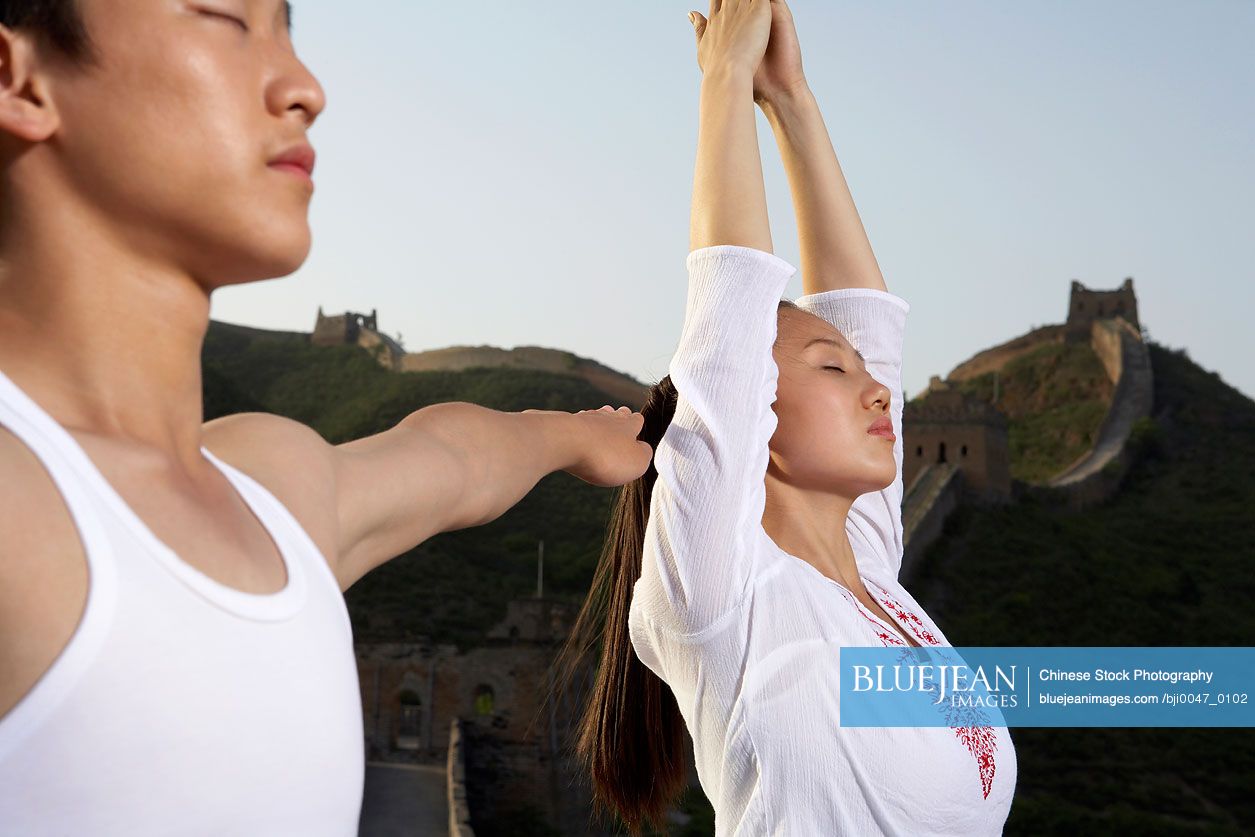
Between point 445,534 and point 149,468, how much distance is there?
3602cm

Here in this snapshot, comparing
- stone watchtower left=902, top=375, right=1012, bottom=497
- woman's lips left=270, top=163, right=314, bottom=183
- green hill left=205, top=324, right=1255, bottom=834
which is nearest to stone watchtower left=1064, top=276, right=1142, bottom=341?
green hill left=205, top=324, right=1255, bottom=834

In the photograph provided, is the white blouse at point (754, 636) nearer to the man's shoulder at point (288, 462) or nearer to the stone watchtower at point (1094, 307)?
the man's shoulder at point (288, 462)

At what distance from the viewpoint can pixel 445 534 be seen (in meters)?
36.6

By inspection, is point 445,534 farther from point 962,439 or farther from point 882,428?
point 882,428

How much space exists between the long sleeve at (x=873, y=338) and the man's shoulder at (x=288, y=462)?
4.75 ft

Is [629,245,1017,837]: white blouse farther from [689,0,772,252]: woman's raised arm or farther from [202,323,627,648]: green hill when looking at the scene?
[202,323,627,648]: green hill

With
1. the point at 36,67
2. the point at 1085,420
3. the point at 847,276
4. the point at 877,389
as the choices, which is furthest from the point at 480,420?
the point at 1085,420

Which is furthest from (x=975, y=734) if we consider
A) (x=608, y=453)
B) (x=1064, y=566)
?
(x=1064, y=566)

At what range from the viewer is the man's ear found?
3.19 ft

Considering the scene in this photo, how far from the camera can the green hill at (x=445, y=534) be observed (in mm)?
28359

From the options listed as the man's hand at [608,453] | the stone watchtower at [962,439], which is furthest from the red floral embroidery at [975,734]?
the stone watchtower at [962,439]

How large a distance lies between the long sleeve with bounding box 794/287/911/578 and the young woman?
164 millimetres

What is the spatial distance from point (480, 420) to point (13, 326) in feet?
2.07

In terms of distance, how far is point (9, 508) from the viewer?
85 centimetres
